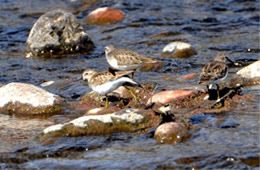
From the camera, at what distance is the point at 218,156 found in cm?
850

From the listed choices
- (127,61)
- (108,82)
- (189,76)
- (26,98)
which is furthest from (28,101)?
(189,76)

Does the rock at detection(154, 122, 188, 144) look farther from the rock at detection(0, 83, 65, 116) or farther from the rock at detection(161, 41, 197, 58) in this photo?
the rock at detection(161, 41, 197, 58)

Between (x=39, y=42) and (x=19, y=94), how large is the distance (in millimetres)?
5143

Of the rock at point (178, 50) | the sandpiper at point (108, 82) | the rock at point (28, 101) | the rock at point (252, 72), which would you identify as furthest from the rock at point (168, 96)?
the rock at point (178, 50)

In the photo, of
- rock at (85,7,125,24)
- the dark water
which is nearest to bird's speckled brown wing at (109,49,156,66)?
the dark water

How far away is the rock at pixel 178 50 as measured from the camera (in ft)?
49.8

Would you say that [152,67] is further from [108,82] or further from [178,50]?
[108,82]

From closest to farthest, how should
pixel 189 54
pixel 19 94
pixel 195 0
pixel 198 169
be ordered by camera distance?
pixel 198 169 < pixel 19 94 < pixel 189 54 < pixel 195 0

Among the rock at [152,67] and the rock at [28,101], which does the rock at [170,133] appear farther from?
the rock at [152,67]

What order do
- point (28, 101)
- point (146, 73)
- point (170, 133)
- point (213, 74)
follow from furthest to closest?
1. point (146, 73)
2. point (28, 101)
3. point (213, 74)
4. point (170, 133)

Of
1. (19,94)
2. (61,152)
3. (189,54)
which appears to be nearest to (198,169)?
(61,152)

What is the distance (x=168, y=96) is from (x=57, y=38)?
20.2 feet

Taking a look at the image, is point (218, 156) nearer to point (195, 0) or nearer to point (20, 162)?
point (20, 162)

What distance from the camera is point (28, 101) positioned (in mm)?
11531
